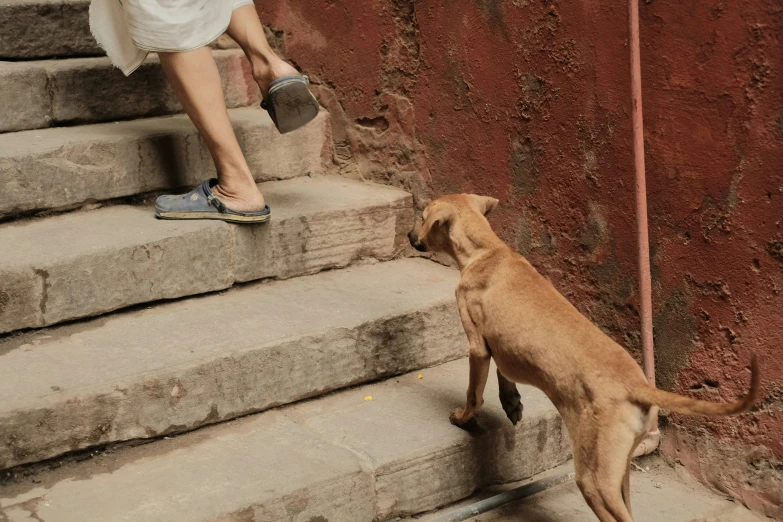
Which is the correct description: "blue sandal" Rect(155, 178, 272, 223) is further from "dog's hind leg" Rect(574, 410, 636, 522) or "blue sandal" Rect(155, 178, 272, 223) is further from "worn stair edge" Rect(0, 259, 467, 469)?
"dog's hind leg" Rect(574, 410, 636, 522)

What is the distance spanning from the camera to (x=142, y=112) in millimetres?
4625

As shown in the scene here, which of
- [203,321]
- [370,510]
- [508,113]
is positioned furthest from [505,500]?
[508,113]

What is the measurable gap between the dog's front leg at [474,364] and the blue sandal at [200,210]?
1.05m

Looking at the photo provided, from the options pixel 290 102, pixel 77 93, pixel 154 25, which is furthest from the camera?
pixel 77 93

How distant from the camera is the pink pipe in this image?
3.42 m

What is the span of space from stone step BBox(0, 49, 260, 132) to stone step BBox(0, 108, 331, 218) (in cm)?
9

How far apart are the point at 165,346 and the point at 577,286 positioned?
1.72 meters

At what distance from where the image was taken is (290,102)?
3900 mm

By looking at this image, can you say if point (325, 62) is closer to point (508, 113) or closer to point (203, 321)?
point (508, 113)

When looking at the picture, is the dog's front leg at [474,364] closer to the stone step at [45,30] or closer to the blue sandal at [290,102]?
the blue sandal at [290,102]

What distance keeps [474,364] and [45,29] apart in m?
2.76

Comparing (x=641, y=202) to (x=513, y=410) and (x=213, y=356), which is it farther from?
(x=213, y=356)

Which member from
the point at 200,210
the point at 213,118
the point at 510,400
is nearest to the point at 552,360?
the point at 510,400

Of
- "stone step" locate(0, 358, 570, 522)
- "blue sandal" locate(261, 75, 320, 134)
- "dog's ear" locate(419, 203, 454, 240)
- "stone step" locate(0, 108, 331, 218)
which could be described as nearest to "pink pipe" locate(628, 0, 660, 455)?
"stone step" locate(0, 358, 570, 522)
